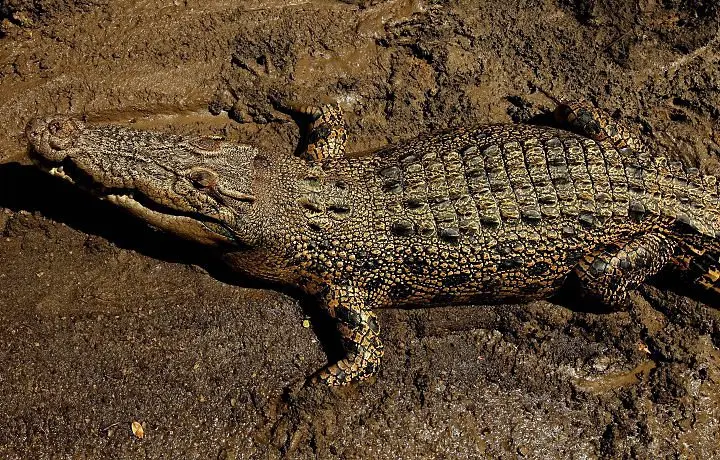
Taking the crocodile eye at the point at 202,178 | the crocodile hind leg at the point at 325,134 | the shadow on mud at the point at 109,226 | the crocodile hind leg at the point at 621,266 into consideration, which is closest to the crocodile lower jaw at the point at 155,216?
the crocodile eye at the point at 202,178

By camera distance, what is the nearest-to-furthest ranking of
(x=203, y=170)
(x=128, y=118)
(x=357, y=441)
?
(x=203, y=170) < (x=357, y=441) < (x=128, y=118)

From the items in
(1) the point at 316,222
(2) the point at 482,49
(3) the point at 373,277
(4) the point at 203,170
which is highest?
(2) the point at 482,49

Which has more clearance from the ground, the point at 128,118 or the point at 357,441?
the point at 128,118

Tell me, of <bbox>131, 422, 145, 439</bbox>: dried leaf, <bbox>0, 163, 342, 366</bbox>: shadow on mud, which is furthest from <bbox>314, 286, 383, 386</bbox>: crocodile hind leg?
<bbox>131, 422, 145, 439</bbox>: dried leaf

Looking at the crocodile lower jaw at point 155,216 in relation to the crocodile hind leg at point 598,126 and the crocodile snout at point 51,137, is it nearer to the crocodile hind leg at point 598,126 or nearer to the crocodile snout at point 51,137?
the crocodile snout at point 51,137

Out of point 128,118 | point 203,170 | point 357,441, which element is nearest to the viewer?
point 203,170

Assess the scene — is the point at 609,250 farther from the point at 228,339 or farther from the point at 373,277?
the point at 228,339

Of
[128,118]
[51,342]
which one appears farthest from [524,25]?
[51,342]

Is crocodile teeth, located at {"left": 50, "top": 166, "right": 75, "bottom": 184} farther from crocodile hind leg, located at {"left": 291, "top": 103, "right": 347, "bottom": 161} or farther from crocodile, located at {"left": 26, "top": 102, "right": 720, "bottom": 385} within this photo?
crocodile hind leg, located at {"left": 291, "top": 103, "right": 347, "bottom": 161}
